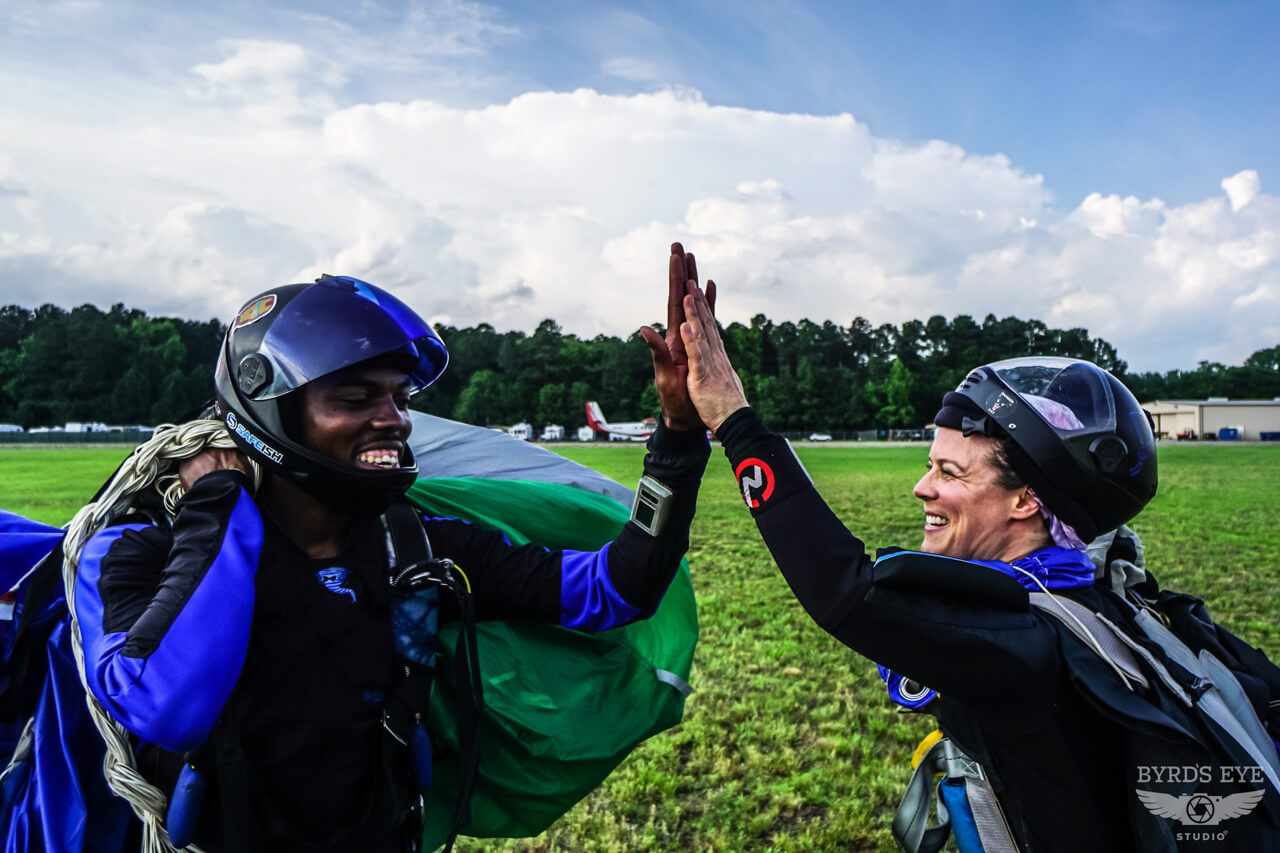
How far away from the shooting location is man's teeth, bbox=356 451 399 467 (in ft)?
7.27

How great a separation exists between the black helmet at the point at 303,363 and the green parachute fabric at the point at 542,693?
1.61ft

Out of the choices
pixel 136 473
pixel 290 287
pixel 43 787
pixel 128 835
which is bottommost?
pixel 128 835

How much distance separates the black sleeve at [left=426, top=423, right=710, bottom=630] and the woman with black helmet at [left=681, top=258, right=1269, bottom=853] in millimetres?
286

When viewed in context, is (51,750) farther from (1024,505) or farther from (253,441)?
(1024,505)

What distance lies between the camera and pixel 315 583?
2.12m

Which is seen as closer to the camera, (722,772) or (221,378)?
(221,378)

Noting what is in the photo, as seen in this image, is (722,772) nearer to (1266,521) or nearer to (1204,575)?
(1204,575)

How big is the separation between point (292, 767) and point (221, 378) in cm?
115

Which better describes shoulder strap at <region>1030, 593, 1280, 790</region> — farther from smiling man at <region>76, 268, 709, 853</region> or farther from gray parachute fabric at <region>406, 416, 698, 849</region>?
gray parachute fabric at <region>406, 416, 698, 849</region>

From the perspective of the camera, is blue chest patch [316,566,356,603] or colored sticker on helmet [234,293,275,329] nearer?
blue chest patch [316,566,356,603]

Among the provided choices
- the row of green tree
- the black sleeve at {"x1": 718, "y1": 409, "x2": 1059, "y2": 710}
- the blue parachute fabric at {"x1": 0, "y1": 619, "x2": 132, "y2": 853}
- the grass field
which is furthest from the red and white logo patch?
the row of green tree

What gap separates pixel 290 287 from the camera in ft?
7.74

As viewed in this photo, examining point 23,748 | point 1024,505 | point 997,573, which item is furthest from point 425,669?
point 1024,505

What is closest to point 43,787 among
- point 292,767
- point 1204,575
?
point 292,767
